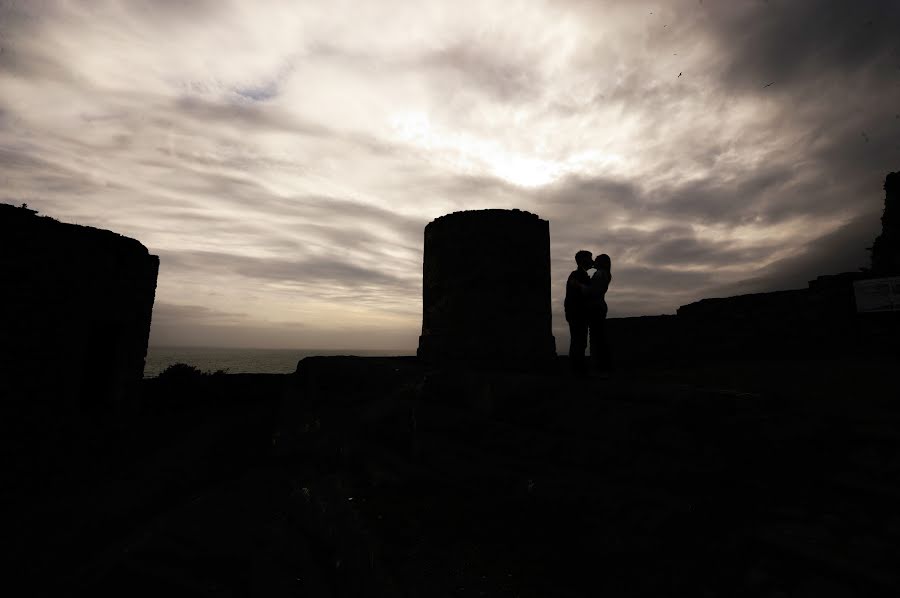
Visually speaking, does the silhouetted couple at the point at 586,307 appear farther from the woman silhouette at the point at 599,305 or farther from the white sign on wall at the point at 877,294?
the white sign on wall at the point at 877,294

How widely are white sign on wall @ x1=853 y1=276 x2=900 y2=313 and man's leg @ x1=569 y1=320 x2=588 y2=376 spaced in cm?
600

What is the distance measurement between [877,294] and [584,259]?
607cm

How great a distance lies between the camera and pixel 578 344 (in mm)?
4531

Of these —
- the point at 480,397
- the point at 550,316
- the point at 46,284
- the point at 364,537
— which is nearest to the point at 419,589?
the point at 364,537

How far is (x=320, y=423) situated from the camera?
3816mm

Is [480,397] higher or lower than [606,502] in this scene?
higher

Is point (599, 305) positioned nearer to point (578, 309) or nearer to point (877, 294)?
point (578, 309)

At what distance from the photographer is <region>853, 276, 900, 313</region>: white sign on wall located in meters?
6.92

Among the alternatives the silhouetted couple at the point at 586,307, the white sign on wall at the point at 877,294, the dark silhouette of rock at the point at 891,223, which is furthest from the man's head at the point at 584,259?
the dark silhouette of rock at the point at 891,223

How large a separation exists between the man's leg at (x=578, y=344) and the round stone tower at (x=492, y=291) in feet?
5.95

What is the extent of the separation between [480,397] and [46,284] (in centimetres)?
763

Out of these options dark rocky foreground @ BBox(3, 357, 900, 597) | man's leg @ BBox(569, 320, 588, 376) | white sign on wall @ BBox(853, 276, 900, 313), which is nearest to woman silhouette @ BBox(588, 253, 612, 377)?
man's leg @ BBox(569, 320, 588, 376)

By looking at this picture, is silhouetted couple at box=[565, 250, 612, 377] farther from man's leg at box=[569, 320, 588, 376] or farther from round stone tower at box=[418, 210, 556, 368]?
round stone tower at box=[418, 210, 556, 368]

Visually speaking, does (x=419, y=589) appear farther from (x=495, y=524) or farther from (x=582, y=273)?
(x=582, y=273)
